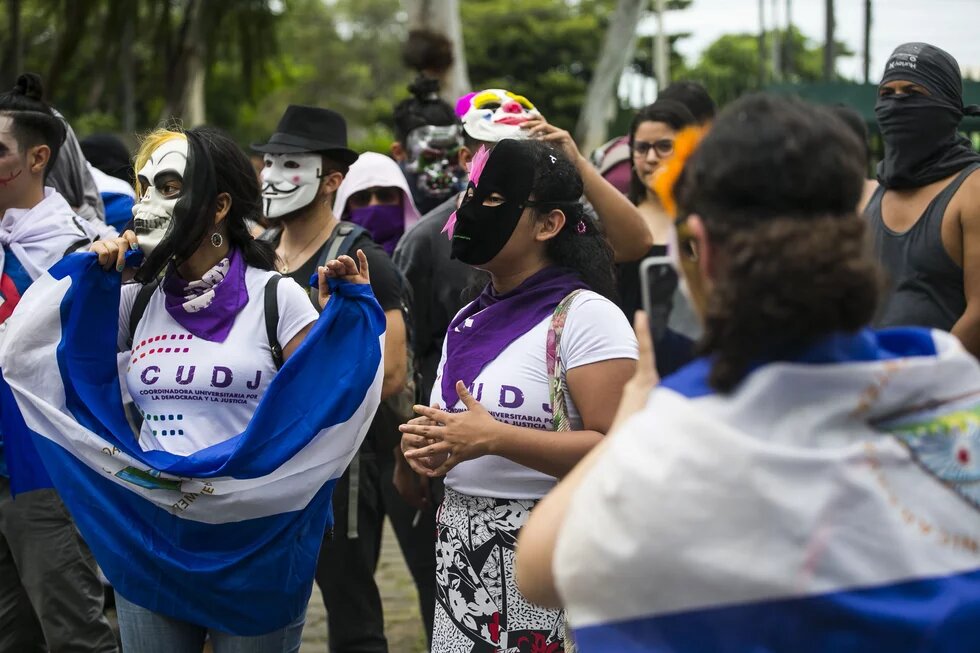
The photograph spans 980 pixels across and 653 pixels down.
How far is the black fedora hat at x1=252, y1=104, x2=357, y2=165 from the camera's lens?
5082mm

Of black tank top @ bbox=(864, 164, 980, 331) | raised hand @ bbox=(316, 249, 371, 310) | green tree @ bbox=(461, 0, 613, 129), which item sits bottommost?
green tree @ bbox=(461, 0, 613, 129)

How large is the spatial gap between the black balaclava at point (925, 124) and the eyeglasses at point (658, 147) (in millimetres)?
1301

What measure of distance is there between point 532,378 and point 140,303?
1280 mm

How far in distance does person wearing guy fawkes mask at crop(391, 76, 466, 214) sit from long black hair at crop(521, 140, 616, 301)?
2695mm

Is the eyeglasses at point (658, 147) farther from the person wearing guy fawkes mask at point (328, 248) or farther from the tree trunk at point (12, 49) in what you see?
the tree trunk at point (12, 49)

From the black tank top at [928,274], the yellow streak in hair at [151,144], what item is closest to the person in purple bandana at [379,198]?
the yellow streak in hair at [151,144]

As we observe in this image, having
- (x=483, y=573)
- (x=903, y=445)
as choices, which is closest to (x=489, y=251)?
(x=483, y=573)

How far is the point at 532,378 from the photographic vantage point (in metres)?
3.41

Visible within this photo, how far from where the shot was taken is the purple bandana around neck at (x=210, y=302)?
368cm

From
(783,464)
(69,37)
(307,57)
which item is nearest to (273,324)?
(783,464)

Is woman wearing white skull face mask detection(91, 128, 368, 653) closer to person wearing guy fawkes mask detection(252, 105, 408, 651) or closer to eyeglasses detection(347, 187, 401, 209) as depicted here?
person wearing guy fawkes mask detection(252, 105, 408, 651)

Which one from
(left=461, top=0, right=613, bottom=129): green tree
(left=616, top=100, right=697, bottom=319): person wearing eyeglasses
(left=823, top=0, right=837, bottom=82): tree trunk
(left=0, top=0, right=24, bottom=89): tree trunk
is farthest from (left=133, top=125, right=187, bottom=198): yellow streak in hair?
(left=461, top=0, right=613, bottom=129): green tree

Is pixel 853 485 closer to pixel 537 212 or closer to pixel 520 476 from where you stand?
pixel 520 476

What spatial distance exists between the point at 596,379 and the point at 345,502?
1.89 meters
